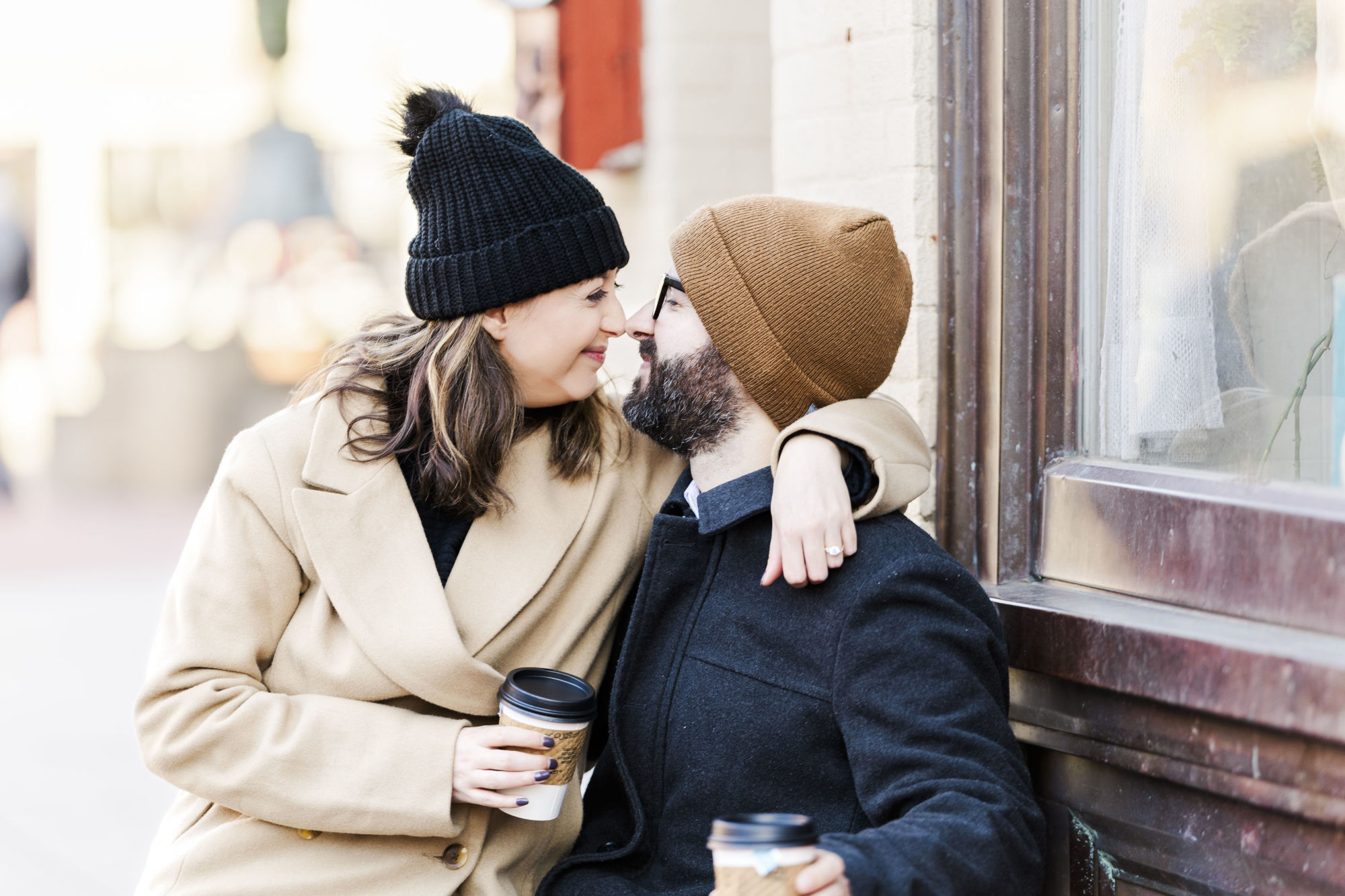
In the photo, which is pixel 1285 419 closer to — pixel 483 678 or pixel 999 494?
pixel 999 494

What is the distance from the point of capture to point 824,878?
174cm

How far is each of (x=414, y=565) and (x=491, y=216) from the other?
67 cm

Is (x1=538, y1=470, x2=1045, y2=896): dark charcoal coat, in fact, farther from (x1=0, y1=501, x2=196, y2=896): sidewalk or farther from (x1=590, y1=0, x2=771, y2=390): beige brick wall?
(x1=0, y1=501, x2=196, y2=896): sidewalk

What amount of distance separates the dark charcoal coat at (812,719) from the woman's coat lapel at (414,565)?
23cm

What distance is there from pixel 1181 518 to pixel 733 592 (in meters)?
0.75

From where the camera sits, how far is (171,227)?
1340 cm

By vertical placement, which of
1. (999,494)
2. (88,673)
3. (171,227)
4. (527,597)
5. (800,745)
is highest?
(171,227)

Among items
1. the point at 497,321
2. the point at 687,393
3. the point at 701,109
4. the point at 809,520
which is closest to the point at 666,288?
the point at 687,393

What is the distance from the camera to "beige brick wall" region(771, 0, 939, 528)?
8.85 ft

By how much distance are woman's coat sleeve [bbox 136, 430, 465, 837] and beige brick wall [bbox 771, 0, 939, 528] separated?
44.9 inches

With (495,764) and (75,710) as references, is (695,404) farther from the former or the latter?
(75,710)

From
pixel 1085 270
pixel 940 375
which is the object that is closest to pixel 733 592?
pixel 940 375

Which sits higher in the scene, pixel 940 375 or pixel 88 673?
pixel 940 375

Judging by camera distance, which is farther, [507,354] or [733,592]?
[507,354]
